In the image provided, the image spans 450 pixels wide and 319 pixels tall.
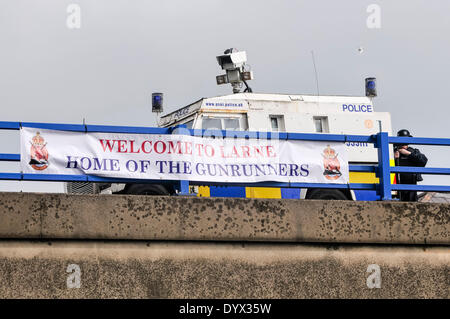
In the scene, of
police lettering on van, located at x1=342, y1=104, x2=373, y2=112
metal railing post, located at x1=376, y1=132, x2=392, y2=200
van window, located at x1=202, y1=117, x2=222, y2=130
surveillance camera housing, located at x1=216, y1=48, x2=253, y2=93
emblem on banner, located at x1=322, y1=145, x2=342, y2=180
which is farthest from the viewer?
surveillance camera housing, located at x1=216, y1=48, x2=253, y2=93

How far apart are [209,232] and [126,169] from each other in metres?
1.90

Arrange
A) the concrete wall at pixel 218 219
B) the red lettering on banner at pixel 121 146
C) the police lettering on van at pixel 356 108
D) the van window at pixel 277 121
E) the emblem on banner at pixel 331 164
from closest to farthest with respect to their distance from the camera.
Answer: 1. the concrete wall at pixel 218 219
2. the red lettering on banner at pixel 121 146
3. the emblem on banner at pixel 331 164
4. the van window at pixel 277 121
5. the police lettering on van at pixel 356 108

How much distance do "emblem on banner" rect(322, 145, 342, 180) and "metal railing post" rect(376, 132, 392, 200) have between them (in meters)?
0.57

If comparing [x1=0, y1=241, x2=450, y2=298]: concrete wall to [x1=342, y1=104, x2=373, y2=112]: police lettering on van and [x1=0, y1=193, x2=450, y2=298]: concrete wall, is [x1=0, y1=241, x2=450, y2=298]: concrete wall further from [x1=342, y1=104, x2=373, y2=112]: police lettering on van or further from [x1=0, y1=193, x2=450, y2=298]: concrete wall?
[x1=342, y1=104, x2=373, y2=112]: police lettering on van

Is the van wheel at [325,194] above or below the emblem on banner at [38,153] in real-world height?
below

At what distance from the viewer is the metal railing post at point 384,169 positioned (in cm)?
1034

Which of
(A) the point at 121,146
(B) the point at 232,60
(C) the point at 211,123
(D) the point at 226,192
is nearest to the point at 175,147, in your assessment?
(A) the point at 121,146

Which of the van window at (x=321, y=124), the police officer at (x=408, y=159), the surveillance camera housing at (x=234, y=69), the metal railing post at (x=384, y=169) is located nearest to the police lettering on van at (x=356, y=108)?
the van window at (x=321, y=124)

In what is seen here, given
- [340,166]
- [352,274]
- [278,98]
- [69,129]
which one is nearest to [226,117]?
[278,98]

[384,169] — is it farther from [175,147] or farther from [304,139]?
[175,147]

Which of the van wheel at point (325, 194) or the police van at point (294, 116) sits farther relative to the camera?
the police van at point (294, 116)

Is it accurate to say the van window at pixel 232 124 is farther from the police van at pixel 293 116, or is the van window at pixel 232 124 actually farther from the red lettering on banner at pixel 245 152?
the red lettering on banner at pixel 245 152

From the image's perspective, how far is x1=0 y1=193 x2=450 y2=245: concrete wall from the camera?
8.06 metres

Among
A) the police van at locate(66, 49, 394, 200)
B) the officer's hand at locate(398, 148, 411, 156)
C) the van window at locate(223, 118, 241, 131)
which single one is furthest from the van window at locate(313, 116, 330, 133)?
the officer's hand at locate(398, 148, 411, 156)
